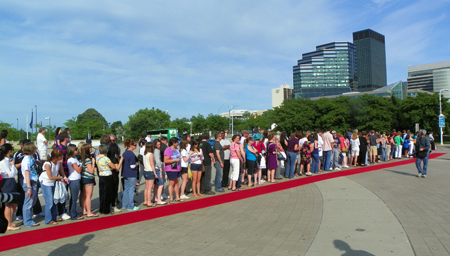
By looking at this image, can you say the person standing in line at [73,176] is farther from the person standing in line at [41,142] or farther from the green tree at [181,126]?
the green tree at [181,126]

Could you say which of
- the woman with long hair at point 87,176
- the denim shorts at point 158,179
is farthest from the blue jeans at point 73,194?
the denim shorts at point 158,179

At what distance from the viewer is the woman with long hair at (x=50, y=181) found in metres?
6.58

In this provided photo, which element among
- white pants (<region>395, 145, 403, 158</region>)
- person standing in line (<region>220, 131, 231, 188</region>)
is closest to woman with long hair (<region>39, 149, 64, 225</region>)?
person standing in line (<region>220, 131, 231, 188</region>)

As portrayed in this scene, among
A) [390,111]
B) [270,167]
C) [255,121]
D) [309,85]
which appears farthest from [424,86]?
[270,167]

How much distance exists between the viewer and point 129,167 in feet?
25.0

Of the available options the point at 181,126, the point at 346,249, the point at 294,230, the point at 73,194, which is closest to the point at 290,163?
the point at 294,230

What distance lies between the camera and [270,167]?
1131 cm

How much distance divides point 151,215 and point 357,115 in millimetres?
54015

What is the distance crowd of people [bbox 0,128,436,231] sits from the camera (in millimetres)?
6641

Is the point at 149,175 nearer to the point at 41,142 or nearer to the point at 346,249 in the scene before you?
the point at 41,142

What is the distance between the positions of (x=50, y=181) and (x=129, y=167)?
174cm

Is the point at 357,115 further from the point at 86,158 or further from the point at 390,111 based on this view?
the point at 86,158

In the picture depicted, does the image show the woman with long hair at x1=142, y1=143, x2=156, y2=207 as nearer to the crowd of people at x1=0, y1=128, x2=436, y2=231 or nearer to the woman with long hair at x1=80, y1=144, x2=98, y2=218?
the crowd of people at x1=0, y1=128, x2=436, y2=231

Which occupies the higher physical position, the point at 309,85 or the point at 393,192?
the point at 309,85
